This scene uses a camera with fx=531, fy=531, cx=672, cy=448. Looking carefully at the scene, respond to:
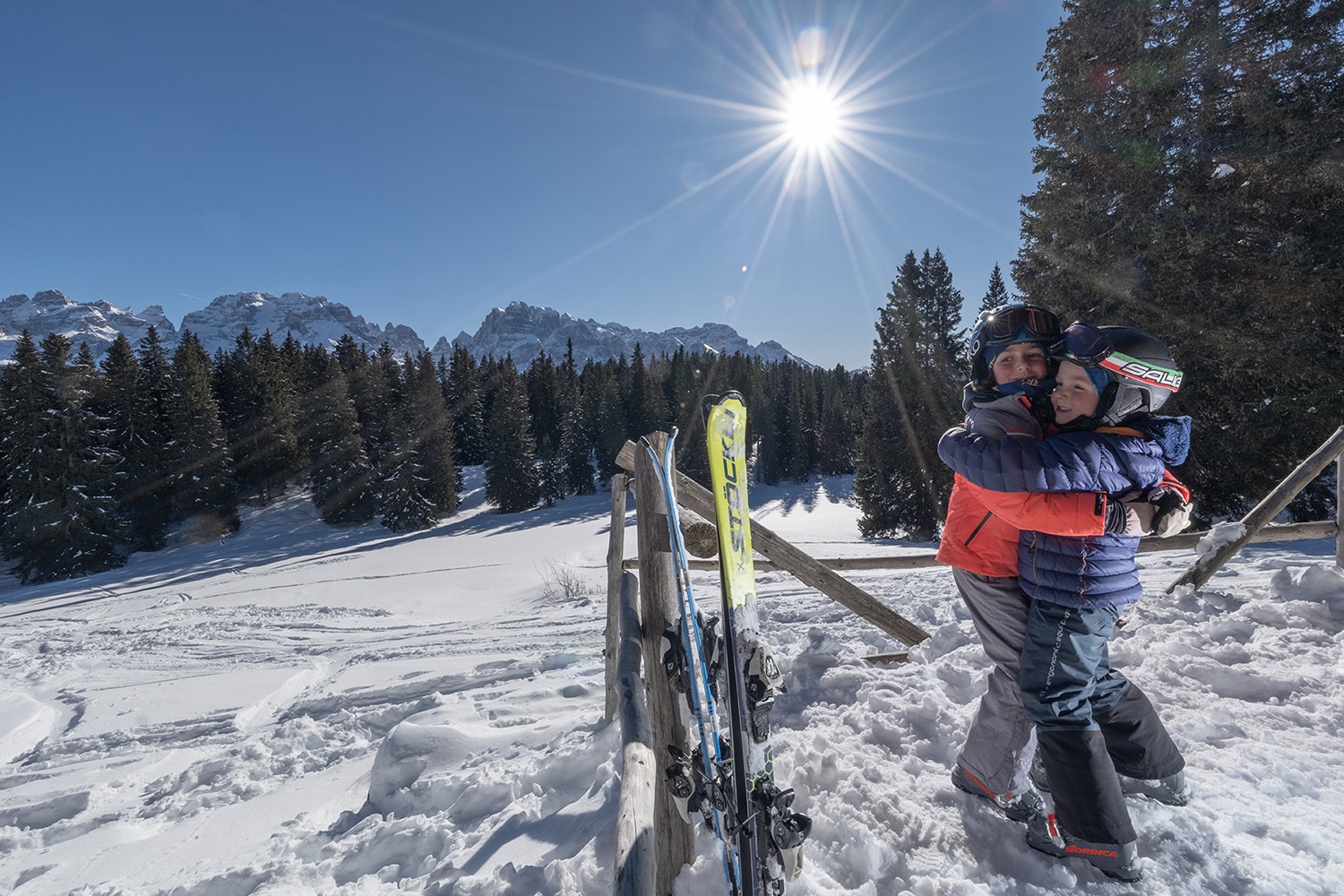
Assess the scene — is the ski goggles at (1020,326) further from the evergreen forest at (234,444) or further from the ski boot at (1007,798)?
the evergreen forest at (234,444)

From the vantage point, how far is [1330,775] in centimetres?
274

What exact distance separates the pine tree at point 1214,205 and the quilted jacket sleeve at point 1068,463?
37.9 feet

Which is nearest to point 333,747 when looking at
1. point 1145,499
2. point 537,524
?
point 1145,499

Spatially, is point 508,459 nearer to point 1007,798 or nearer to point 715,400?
point 715,400

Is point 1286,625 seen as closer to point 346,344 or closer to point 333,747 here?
point 333,747

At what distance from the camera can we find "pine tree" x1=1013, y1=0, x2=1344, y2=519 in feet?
29.7

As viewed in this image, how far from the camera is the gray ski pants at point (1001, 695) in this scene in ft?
8.16

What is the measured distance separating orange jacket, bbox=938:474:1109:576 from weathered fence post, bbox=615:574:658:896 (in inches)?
61.3

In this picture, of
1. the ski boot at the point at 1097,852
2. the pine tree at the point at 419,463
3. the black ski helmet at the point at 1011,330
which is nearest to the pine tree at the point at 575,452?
the pine tree at the point at 419,463

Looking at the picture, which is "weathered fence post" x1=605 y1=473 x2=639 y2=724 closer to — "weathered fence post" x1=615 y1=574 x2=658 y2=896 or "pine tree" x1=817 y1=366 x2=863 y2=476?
"weathered fence post" x1=615 y1=574 x2=658 y2=896

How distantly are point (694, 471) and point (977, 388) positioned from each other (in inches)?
1735

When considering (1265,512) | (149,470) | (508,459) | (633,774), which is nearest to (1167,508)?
(633,774)

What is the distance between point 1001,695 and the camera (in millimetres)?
2623

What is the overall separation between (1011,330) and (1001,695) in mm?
1780
